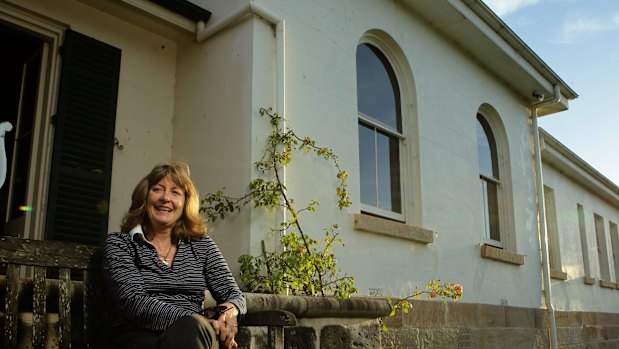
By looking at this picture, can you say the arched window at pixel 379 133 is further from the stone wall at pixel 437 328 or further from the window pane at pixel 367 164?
the stone wall at pixel 437 328

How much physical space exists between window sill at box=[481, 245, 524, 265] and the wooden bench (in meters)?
4.84

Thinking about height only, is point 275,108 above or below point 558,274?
above

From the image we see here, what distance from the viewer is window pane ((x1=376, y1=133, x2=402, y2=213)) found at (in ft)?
20.2

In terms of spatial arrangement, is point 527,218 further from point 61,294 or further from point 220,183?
point 61,294

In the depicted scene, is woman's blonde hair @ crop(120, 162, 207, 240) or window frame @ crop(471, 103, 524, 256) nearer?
woman's blonde hair @ crop(120, 162, 207, 240)

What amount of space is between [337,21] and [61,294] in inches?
153

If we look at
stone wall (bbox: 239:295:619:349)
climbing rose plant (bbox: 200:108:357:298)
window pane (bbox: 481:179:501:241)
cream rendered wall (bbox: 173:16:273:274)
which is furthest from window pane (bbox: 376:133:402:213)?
window pane (bbox: 481:179:501:241)

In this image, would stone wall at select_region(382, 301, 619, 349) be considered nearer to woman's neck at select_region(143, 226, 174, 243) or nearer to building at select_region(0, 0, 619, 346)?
building at select_region(0, 0, 619, 346)

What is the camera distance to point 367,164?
6.06 metres

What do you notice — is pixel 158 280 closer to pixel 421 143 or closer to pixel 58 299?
pixel 58 299

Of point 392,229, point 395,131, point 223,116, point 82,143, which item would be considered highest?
point 395,131

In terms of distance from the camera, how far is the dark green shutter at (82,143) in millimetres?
4332

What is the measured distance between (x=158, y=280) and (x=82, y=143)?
2.17m

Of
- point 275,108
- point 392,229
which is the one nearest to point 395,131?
point 392,229
